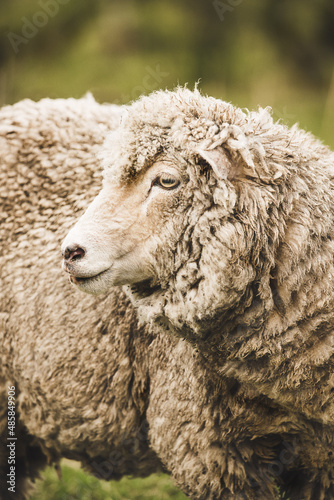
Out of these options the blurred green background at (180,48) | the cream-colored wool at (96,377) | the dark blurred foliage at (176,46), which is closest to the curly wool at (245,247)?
the cream-colored wool at (96,377)

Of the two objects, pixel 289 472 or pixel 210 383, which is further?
pixel 289 472

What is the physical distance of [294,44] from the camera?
972cm

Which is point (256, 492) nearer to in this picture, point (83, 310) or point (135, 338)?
point (135, 338)

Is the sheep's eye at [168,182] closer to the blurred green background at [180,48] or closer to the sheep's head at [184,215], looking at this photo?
the sheep's head at [184,215]

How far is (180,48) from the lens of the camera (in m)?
9.52

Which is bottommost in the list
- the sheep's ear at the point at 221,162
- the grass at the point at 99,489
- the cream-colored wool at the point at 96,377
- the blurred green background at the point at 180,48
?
the grass at the point at 99,489

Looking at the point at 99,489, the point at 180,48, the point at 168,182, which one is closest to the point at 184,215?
the point at 168,182

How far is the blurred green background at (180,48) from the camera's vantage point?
9305mm

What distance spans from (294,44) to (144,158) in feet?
26.6

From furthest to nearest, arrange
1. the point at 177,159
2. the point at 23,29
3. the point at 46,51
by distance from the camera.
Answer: the point at 46,51
the point at 23,29
the point at 177,159

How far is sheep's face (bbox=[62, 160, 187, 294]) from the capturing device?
2.26 m

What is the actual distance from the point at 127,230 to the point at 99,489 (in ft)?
8.91

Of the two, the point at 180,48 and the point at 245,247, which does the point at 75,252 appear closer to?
the point at 245,247

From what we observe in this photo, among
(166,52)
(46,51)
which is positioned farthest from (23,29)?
(166,52)
